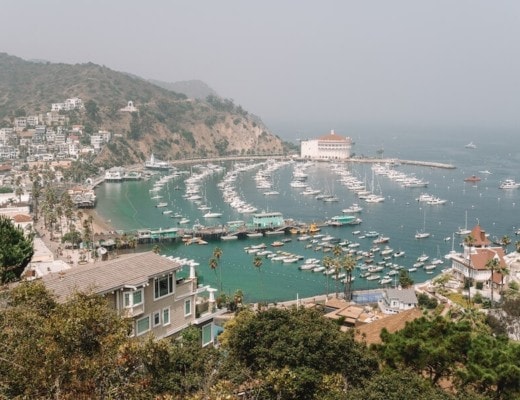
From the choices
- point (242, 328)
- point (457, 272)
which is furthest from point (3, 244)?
point (457, 272)

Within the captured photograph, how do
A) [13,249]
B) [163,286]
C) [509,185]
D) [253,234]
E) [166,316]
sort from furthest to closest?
[509,185]
[253,234]
[13,249]
[166,316]
[163,286]

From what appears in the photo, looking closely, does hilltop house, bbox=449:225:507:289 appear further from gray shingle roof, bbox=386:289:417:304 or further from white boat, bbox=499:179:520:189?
white boat, bbox=499:179:520:189

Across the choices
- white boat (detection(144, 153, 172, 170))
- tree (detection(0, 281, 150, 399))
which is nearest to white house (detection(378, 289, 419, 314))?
tree (detection(0, 281, 150, 399))

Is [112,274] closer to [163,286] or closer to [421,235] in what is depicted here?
[163,286]

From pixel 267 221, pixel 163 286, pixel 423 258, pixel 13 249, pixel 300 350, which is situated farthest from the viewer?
Answer: pixel 267 221

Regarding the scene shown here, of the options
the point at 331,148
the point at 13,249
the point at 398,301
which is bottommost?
the point at 398,301

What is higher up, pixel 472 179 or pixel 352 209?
pixel 472 179

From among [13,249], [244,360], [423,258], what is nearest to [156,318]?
[244,360]
